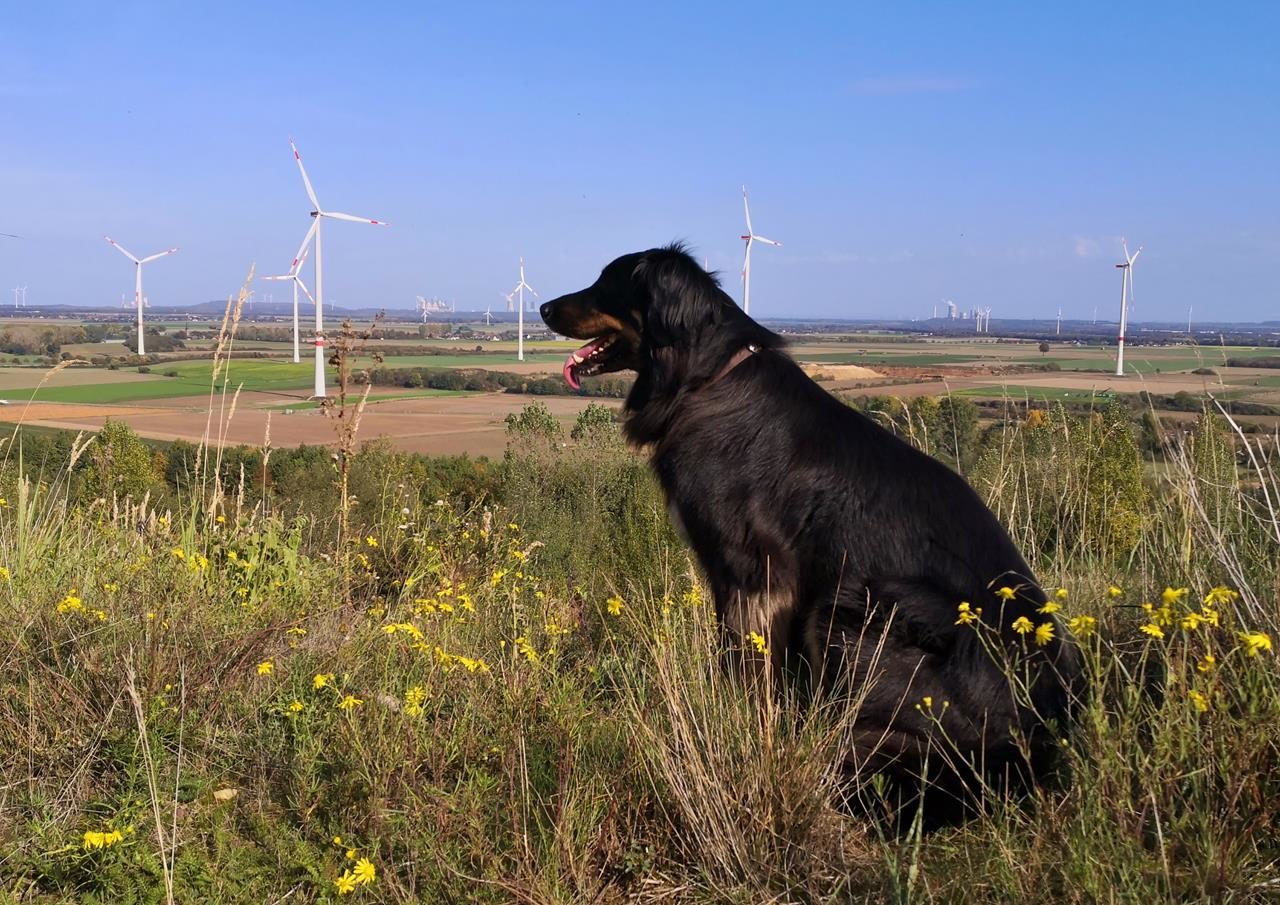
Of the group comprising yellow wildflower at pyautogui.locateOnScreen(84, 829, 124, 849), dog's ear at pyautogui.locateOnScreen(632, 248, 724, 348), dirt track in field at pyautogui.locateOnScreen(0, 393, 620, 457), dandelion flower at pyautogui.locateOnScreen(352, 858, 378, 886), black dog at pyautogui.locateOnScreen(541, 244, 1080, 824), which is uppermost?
dog's ear at pyautogui.locateOnScreen(632, 248, 724, 348)

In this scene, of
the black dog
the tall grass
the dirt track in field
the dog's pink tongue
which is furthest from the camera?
the dirt track in field

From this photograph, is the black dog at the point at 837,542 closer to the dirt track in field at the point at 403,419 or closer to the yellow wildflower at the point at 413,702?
the yellow wildflower at the point at 413,702

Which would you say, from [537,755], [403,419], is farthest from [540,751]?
[403,419]

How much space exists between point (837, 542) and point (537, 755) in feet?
4.19

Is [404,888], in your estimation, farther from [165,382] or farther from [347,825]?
[165,382]

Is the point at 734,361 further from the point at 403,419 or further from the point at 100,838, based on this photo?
the point at 403,419

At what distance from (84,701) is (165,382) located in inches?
1529

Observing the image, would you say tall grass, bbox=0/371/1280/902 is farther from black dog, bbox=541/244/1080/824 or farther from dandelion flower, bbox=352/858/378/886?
black dog, bbox=541/244/1080/824

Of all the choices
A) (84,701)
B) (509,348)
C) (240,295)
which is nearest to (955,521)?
(84,701)

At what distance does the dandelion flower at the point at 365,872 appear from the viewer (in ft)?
8.89

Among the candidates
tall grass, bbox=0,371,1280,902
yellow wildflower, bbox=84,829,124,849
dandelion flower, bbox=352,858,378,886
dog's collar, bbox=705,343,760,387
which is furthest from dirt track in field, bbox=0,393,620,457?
dandelion flower, bbox=352,858,378,886

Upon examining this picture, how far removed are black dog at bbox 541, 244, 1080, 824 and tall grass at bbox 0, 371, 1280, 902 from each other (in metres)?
0.19

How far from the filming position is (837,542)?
12.0 ft

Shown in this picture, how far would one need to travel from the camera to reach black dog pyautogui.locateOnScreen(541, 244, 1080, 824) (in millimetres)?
3256
